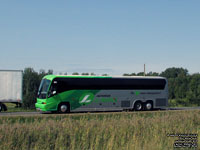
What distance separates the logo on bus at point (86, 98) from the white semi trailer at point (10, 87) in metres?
5.80

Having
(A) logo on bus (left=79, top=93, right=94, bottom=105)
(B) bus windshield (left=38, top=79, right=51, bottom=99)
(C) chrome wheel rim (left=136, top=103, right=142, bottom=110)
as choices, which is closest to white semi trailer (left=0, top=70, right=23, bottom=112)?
(B) bus windshield (left=38, top=79, right=51, bottom=99)

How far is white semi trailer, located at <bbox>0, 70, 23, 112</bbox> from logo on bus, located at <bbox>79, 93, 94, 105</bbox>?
5.80 metres

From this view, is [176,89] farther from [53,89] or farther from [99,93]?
[53,89]

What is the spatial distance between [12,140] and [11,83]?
19.1 metres

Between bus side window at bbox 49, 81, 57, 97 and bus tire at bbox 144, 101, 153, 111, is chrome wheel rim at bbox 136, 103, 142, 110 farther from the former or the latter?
bus side window at bbox 49, 81, 57, 97

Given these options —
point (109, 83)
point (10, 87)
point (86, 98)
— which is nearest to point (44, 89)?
point (86, 98)

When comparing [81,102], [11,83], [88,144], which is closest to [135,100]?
[81,102]

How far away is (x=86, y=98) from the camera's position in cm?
2739

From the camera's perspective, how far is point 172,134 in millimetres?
11375

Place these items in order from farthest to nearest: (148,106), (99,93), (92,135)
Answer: (148,106)
(99,93)
(92,135)

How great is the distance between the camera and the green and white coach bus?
26062 mm

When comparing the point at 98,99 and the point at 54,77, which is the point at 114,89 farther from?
the point at 54,77

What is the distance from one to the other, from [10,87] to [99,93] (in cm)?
805

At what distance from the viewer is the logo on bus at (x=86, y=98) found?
27206mm
